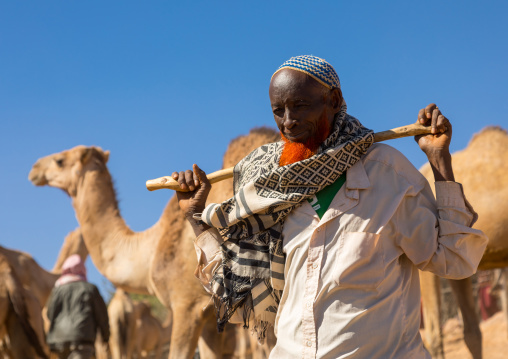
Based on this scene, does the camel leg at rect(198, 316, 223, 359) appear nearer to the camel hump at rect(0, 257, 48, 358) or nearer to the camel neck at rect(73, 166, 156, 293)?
the camel neck at rect(73, 166, 156, 293)

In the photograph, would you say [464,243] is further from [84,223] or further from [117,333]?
[117,333]

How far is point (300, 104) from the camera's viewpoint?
2.91m

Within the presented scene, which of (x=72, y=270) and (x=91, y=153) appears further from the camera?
(x=91, y=153)

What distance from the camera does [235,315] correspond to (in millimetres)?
3162

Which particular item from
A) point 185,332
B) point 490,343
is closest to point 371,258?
point 185,332

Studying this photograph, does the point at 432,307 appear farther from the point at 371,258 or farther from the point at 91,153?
the point at 371,258

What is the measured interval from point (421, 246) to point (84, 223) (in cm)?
826

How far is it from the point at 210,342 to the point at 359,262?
6.04 meters

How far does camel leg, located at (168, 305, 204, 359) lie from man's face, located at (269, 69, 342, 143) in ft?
18.0

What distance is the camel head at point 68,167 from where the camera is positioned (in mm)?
10680

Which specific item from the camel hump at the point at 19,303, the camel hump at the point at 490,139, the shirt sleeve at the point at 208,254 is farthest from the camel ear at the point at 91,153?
the shirt sleeve at the point at 208,254

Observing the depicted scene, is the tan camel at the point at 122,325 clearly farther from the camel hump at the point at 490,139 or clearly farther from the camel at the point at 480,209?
the camel hump at the point at 490,139

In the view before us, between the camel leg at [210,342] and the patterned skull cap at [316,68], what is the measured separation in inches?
231

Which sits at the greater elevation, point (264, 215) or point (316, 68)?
point (316, 68)
